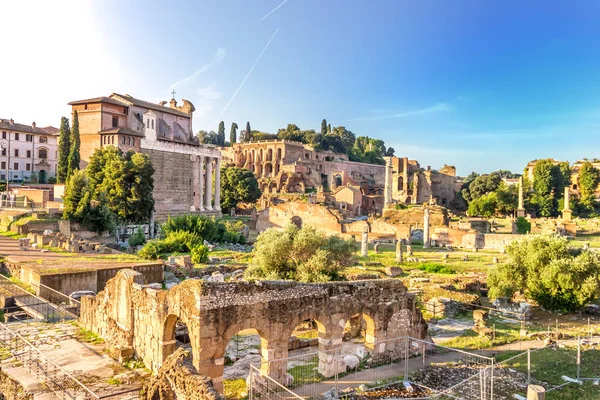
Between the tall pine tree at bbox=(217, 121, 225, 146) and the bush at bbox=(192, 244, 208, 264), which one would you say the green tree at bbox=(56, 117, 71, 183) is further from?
the tall pine tree at bbox=(217, 121, 225, 146)

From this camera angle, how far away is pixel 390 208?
65125mm

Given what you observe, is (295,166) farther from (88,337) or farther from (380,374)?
(380,374)

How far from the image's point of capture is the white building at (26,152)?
179 feet

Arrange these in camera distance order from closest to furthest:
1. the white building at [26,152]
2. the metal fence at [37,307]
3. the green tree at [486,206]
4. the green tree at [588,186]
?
the metal fence at [37,307] < the white building at [26,152] < the green tree at [486,206] < the green tree at [588,186]

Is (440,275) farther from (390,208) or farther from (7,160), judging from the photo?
(7,160)

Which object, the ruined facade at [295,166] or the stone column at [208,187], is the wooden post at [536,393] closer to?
the stone column at [208,187]

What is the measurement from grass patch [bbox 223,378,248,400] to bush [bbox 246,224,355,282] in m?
7.01

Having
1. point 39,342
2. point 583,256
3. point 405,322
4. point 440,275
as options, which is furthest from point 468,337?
point 39,342

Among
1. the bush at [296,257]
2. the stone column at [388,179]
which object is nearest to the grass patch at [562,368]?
the bush at [296,257]

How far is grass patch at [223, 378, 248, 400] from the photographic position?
408 inches

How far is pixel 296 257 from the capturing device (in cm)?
1938

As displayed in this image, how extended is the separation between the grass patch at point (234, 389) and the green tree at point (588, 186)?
7270 centimetres

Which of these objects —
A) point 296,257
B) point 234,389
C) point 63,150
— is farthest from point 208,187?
point 234,389

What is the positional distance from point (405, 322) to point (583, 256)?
9.89 m
